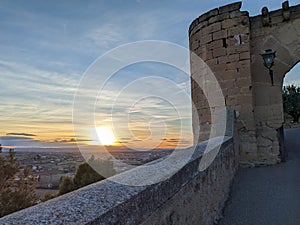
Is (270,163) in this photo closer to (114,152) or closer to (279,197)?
(279,197)

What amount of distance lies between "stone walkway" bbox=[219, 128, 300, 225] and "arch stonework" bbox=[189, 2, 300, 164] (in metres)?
0.88

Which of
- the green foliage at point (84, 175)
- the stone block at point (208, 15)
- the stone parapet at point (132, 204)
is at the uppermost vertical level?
the stone block at point (208, 15)

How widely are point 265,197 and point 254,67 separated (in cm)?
401

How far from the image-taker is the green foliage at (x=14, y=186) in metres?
11.5

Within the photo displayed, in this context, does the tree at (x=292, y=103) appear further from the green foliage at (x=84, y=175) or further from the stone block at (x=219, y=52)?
the green foliage at (x=84, y=175)

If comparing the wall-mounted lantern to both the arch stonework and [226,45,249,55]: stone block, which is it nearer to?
the arch stonework

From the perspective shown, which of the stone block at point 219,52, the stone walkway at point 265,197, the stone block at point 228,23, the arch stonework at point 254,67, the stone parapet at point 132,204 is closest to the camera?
the stone parapet at point 132,204

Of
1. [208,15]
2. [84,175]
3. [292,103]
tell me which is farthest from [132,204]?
[292,103]

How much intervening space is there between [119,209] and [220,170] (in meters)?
3.01

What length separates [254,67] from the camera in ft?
24.2

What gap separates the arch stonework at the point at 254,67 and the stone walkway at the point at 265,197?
34.8 inches

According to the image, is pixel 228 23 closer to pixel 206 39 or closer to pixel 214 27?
pixel 214 27

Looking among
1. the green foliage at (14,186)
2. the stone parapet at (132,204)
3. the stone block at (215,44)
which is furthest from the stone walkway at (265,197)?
the green foliage at (14,186)

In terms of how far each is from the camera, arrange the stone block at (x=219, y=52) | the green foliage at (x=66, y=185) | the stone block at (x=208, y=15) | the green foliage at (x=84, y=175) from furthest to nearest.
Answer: the green foliage at (x=84, y=175), the green foliage at (x=66, y=185), the stone block at (x=208, y=15), the stone block at (x=219, y=52)
